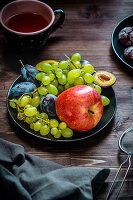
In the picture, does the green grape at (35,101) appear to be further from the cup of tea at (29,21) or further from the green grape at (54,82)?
the cup of tea at (29,21)

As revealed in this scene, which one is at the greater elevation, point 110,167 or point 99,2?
point 99,2

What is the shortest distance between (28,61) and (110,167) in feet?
1.48

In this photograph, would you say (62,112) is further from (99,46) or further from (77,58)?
(99,46)

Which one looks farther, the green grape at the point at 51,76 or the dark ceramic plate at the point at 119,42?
the dark ceramic plate at the point at 119,42

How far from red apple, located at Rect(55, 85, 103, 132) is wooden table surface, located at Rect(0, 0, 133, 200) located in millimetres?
73

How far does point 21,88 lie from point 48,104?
9 centimetres

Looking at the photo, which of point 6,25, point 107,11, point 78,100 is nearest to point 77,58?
point 78,100

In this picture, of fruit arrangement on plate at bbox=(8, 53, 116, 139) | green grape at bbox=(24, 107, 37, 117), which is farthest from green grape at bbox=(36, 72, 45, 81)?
green grape at bbox=(24, 107, 37, 117)

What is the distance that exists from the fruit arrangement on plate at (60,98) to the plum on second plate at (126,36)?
8.2 inches

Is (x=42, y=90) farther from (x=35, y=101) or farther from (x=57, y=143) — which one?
(x=57, y=143)

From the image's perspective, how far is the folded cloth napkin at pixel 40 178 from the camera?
0.68 meters

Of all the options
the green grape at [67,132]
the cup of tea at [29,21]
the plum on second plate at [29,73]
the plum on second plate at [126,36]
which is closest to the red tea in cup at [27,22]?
the cup of tea at [29,21]

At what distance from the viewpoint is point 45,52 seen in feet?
3.36

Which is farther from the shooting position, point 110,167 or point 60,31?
point 60,31
